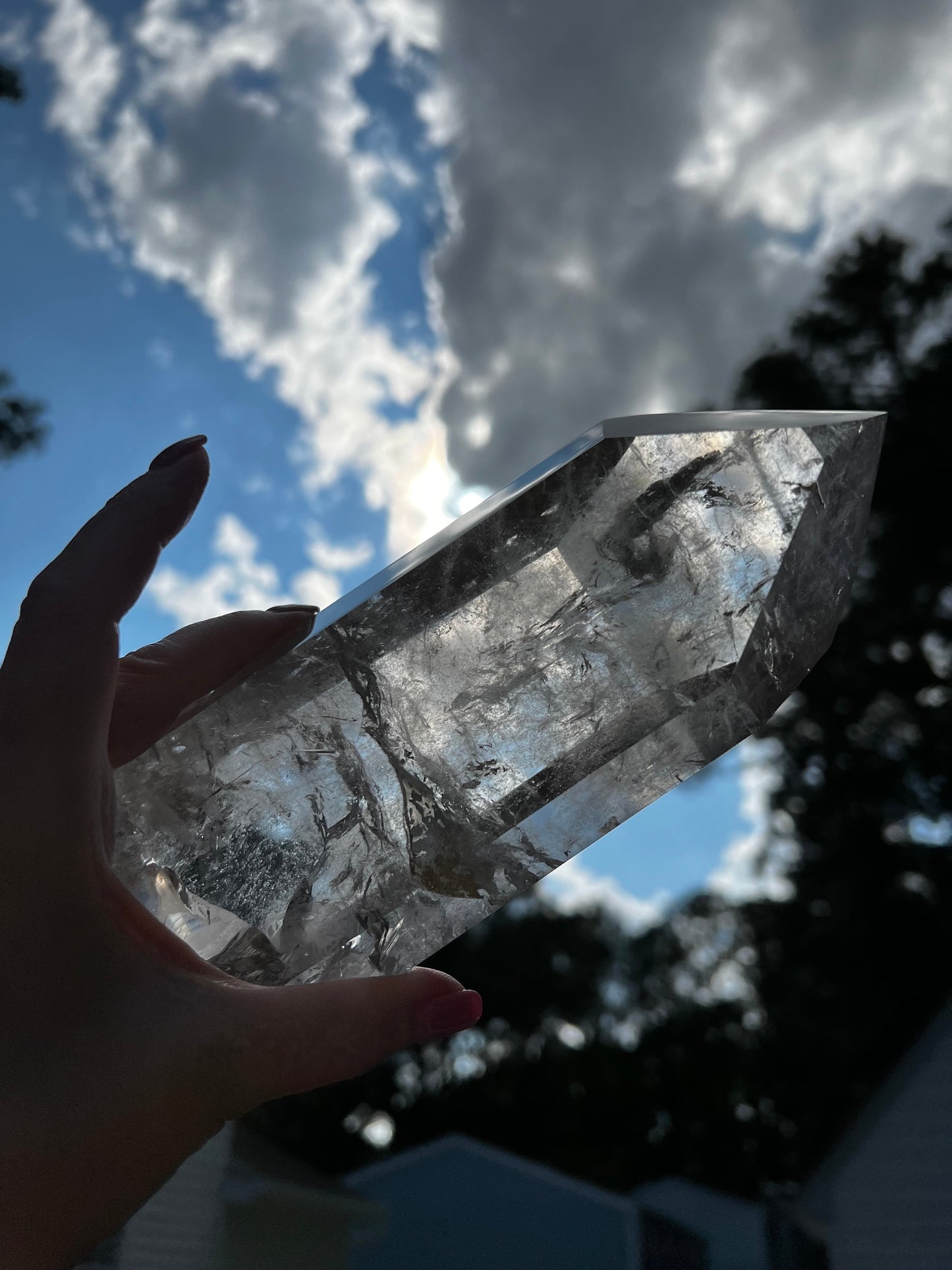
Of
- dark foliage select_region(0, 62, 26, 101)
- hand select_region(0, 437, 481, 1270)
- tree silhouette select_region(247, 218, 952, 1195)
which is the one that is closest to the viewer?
hand select_region(0, 437, 481, 1270)

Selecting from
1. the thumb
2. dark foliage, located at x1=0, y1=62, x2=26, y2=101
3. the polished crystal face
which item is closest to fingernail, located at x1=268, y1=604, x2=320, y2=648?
→ the polished crystal face

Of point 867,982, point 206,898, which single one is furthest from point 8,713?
point 867,982

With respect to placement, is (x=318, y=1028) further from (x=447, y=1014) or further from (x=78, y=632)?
(x=78, y=632)

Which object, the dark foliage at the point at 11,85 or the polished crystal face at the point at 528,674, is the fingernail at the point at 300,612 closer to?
the polished crystal face at the point at 528,674

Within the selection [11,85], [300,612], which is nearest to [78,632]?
[300,612]

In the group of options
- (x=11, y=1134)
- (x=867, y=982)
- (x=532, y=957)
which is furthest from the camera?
(x=532, y=957)

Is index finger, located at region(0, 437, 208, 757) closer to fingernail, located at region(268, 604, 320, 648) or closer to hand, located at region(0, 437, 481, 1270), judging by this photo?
hand, located at region(0, 437, 481, 1270)

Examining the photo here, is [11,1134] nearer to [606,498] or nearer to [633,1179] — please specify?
[606,498]

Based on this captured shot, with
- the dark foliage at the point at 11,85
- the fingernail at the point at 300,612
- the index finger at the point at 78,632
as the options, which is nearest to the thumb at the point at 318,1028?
the index finger at the point at 78,632
